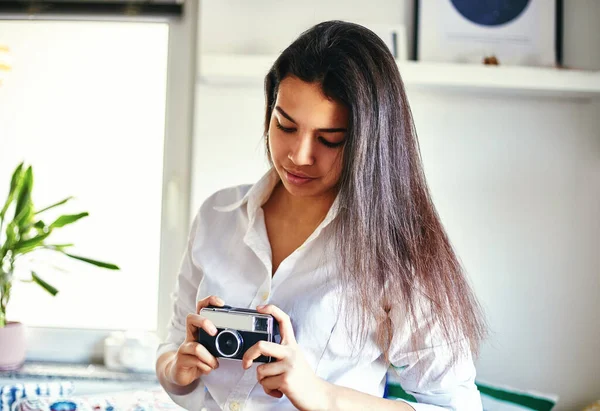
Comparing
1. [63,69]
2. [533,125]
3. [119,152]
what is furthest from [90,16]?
[533,125]

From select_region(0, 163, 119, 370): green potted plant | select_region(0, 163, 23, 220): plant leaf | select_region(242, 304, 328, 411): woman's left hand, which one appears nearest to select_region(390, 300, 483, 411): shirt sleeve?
select_region(242, 304, 328, 411): woman's left hand

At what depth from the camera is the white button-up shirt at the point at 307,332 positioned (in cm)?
92

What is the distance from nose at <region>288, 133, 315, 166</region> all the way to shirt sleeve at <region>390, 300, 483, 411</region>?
0.25 meters

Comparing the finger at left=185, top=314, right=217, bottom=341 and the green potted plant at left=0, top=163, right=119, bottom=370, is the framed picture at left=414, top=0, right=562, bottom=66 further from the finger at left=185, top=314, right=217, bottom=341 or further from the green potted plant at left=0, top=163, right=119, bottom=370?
the finger at left=185, top=314, right=217, bottom=341

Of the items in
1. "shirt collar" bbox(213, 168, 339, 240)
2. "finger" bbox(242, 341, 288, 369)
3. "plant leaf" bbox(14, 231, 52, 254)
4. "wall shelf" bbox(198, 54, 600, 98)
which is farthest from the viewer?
"plant leaf" bbox(14, 231, 52, 254)

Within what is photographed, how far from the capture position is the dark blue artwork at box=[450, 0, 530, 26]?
76.0 inches

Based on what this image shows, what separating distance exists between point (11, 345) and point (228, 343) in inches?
53.4

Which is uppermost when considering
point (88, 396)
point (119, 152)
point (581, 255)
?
point (119, 152)

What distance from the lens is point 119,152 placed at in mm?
2137

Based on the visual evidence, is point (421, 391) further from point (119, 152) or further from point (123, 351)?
point (119, 152)

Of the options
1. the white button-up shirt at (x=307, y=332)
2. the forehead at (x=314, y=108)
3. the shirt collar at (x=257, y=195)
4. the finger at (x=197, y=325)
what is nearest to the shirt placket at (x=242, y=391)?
the white button-up shirt at (x=307, y=332)

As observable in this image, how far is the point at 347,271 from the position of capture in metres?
0.90

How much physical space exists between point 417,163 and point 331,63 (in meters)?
0.19

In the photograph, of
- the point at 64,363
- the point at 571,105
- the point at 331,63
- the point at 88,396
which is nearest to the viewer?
the point at 331,63
